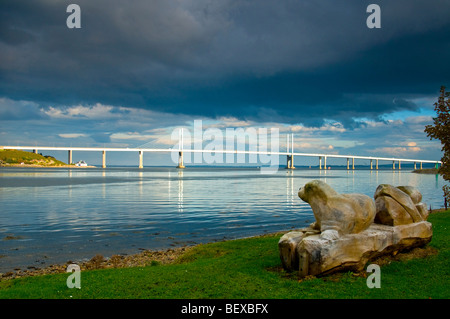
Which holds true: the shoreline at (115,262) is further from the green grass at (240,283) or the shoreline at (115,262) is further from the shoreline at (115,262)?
the green grass at (240,283)

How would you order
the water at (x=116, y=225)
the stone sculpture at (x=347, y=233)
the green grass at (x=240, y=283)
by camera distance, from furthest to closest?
the water at (x=116, y=225)
the stone sculpture at (x=347, y=233)
the green grass at (x=240, y=283)

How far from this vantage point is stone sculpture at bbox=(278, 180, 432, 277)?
8703 mm

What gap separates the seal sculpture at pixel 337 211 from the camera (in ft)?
29.9

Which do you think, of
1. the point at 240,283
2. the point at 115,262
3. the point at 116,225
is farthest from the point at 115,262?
the point at 116,225

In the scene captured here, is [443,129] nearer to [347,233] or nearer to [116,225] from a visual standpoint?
[347,233]

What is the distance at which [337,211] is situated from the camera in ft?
30.3

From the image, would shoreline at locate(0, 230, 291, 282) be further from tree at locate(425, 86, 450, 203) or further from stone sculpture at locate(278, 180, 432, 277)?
tree at locate(425, 86, 450, 203)

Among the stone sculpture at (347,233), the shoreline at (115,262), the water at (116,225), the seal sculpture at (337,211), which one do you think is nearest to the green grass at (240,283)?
the stone sculpture at (347,233)

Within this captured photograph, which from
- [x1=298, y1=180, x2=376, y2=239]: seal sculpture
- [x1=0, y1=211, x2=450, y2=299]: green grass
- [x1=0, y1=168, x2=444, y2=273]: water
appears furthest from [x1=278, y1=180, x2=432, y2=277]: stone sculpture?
[x1=0, y1=168, x2=444, y2=273]: water

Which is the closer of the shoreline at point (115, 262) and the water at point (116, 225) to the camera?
the shoreline at point (115, 262)

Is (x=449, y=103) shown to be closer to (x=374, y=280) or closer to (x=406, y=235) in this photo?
(x=406, y=235)
